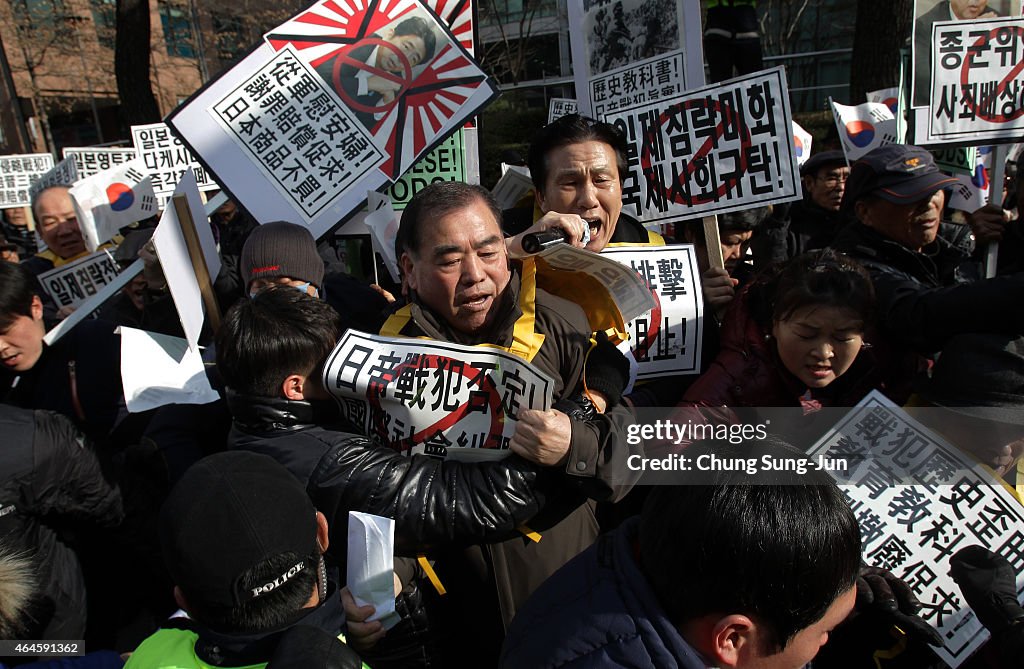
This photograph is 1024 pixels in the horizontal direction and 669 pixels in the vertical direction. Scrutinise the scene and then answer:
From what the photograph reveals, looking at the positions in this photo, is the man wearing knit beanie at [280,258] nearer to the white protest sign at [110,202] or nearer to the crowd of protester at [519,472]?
the crowd of protester at [519,472]

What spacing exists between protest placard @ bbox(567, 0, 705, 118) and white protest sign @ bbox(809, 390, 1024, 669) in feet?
6.64

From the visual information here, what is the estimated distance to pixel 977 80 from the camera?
2.68 meters

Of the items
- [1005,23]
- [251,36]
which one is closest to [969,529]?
[1005,23]

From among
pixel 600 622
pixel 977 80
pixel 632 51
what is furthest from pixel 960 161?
pixel 600 622

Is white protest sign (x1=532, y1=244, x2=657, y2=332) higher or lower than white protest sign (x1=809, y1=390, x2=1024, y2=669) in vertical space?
higher

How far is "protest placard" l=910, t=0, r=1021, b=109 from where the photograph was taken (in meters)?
2.74

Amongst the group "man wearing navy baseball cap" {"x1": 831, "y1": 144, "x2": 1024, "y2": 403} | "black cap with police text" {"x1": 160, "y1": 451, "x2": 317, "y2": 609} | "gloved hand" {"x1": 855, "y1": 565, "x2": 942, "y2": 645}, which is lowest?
"gloved hand" {"x1": 855, "y1": 565, "x2": 942, "y2": 645}

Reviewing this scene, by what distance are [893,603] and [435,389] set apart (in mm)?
1240

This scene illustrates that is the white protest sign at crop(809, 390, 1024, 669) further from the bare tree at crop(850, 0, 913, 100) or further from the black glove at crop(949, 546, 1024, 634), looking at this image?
the bare tree at crop(850, 0, 913, 100)

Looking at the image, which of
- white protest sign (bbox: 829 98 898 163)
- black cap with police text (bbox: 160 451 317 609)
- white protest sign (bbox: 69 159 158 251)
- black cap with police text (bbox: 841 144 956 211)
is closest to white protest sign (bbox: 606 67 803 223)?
black cap with police text (bbox: 841 144 956 211)

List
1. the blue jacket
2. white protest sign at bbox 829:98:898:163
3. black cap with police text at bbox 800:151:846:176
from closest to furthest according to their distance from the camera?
the blue jacket → black cap with police text at bbox 800:151:846:176 → white protest sign at bbox 829:98:898:163

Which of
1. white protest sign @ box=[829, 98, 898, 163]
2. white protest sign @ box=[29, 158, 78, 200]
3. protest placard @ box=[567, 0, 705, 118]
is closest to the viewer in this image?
protest placard @ box=[567, 0, 705, 118]

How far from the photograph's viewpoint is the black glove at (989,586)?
1552mm

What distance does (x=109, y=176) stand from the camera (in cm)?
472
